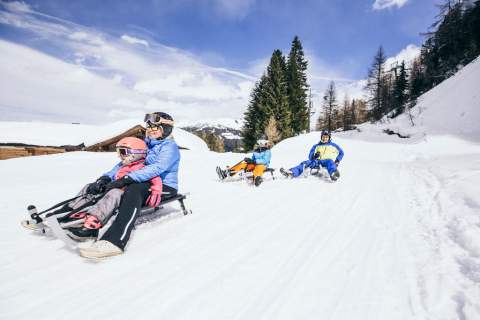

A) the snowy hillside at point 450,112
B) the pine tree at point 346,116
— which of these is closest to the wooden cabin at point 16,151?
the snowy hillside at point 450,112

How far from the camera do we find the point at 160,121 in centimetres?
432

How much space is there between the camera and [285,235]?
3771mm

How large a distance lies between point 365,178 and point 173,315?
7866mm

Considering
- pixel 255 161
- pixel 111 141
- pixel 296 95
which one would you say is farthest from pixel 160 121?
pixel 296 95

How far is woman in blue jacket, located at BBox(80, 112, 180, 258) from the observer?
2.95 meters

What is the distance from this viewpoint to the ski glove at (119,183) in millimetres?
3465

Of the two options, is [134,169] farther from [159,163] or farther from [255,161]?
[255,161]

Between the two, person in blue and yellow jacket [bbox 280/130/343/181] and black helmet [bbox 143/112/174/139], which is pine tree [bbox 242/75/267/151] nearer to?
person in blue and yellow jacket [bbox 280/130/343/181]

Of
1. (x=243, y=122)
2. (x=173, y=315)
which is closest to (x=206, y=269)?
(x=173, y=315)

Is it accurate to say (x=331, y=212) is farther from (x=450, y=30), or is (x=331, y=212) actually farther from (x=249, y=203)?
(x=450, y=30)

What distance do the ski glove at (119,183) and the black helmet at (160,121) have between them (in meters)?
0.99

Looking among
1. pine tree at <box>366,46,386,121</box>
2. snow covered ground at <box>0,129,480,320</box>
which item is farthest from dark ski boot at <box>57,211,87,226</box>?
pine tree at <box>366,46,386,121</box>

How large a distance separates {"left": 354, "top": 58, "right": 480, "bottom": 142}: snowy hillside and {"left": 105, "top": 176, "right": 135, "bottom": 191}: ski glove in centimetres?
2333

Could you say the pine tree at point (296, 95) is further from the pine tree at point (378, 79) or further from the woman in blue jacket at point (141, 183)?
the woman in blue jacket at point (141, 183)
